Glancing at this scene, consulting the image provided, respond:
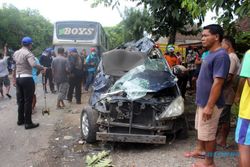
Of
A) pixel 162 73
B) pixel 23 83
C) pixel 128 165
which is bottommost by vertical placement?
pixel 128 165

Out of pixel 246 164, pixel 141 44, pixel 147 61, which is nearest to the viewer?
pixel 246 164

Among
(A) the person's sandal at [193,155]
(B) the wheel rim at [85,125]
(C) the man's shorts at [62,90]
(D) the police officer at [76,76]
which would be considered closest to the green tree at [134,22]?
(D) the police officer at [76,76]

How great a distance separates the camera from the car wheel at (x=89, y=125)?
6.17 m

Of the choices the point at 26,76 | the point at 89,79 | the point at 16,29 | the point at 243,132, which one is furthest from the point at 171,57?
the point at 16,29

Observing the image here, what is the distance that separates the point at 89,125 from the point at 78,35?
12.1 m

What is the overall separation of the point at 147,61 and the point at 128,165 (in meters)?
2.67

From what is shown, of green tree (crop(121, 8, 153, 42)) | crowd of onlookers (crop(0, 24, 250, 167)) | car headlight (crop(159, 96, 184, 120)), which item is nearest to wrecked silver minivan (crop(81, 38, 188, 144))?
car headlight (crop(159, 96, 184, 120))

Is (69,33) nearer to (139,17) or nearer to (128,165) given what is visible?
(139,17)

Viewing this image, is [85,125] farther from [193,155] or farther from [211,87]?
[211,87]

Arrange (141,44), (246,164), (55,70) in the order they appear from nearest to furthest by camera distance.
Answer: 1. (246,164)
2. (141,44)
3. (55,70)

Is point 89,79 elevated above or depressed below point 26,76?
below

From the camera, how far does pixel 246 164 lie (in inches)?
140

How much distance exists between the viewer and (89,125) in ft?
20.3

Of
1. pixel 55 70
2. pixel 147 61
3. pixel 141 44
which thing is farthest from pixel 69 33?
pixel 147 61
